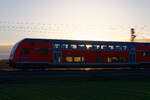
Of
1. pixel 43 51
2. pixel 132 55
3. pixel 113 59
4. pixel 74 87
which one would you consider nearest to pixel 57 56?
pixel 43 51

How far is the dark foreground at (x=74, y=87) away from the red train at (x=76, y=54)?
698cm

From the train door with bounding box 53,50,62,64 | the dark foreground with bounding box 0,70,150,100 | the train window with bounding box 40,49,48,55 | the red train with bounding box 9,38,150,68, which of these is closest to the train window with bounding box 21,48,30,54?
the red train with bounding box 9,38,150,68

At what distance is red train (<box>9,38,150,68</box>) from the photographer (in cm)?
2362

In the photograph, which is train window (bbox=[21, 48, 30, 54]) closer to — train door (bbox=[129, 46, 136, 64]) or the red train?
the red train

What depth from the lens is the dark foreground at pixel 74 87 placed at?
30.9 feet

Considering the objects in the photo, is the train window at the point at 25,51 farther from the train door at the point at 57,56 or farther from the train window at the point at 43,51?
the train door at the point at 57,56

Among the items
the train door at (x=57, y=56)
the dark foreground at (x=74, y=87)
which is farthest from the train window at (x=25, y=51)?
the dark foreground at (x=74, y=87)

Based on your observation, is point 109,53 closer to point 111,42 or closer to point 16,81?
point 111,42

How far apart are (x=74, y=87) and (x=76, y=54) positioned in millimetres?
13472

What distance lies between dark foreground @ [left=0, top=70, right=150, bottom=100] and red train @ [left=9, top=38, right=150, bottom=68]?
22.9 feet

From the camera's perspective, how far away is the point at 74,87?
12.2 metres

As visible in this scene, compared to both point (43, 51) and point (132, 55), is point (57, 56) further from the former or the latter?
point (132, 55)

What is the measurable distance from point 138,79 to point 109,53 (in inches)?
405

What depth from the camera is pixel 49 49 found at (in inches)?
966
